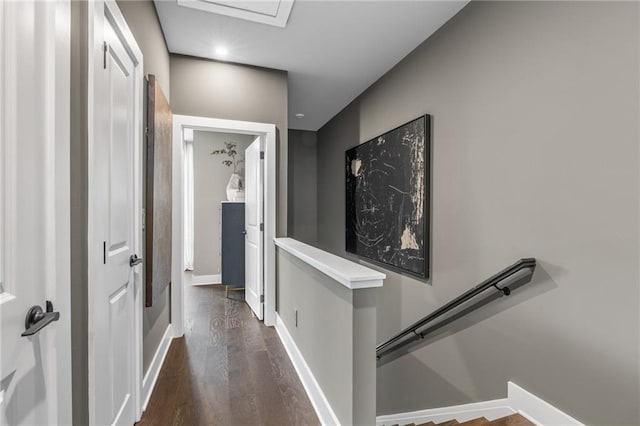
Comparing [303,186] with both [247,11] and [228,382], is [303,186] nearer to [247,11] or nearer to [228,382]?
[247,11]

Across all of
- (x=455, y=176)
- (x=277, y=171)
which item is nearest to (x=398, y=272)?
(x=455, y=176)

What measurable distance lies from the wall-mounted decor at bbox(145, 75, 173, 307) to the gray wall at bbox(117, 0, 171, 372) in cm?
18

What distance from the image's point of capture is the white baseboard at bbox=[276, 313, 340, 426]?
1653mm

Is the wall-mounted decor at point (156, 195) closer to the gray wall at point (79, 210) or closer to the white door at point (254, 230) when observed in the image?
the gray wall at point (79, 210)

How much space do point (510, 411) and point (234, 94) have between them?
3256 mm

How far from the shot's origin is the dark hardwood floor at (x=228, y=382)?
1.75 metres

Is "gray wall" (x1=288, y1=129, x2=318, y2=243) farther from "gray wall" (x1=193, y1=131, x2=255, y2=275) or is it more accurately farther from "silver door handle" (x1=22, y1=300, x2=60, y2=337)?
"silver door handle" (x1=22, y1=300, x2=60, y2=337)

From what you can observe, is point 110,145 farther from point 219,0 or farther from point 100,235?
point 219,0

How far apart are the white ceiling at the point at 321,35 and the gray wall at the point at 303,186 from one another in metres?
2.13

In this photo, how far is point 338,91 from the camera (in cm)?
373

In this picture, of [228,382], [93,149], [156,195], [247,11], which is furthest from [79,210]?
[247,11]

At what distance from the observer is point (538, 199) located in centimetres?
170

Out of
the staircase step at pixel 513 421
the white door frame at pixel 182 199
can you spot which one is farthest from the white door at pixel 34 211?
the staircase step at pixel 513 421

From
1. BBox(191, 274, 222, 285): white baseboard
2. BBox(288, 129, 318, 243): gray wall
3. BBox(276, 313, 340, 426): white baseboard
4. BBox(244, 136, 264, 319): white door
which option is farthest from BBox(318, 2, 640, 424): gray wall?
BBox(191, 274, 222, 285): white baseboard
